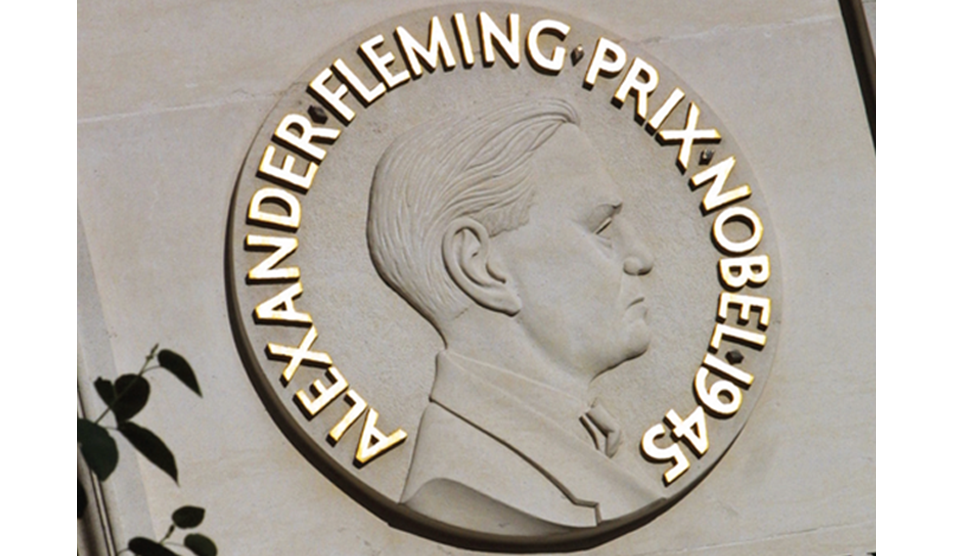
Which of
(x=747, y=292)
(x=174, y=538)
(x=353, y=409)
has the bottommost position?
(x=174, y=538)

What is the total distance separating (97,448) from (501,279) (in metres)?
2.69

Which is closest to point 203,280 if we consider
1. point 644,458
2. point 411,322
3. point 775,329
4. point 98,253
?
point 98,253

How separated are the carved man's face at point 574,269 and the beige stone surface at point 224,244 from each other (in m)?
0.63

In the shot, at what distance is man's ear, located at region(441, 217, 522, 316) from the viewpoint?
19.4ft

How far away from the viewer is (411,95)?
20.2ft

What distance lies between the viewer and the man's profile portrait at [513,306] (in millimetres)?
5832

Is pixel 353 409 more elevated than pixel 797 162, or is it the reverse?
pixel 797 162

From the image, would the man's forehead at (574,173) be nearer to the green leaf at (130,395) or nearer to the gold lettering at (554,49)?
the gold lettering at (554,49)

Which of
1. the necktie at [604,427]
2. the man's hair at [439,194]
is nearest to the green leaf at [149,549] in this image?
the man's hair at [439,194]

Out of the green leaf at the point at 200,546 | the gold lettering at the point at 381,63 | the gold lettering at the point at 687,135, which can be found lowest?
the green leaf at the point at 200,546

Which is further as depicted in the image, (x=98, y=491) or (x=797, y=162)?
(x=797, y=162)

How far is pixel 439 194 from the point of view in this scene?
593 cm

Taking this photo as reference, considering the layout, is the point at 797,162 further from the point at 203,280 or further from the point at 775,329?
the point at 203,280

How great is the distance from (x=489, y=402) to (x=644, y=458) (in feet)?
2.00
